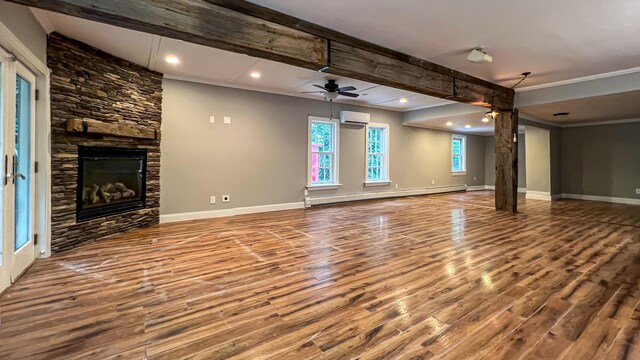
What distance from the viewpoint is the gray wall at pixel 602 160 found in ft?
26.3

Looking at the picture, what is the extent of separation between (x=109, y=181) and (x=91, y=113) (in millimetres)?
1008

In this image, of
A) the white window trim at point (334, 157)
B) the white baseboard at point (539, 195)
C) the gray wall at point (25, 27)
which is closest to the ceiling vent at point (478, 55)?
the white window trim at point (334, 157)

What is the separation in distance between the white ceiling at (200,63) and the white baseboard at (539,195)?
4879 millimetres

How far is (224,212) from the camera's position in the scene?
229 inches

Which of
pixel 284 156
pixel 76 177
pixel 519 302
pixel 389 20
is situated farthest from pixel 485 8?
pixel 76 177

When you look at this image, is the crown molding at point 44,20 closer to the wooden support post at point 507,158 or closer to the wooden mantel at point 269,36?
the wooden mantel at point 269,36

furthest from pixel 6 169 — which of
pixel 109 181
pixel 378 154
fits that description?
pixel 378 154

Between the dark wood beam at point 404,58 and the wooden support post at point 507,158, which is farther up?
the dark wood beam at point 404,58

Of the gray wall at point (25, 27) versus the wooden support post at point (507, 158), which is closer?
the gray wall at point (25, 27)

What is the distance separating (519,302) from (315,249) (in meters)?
2.08

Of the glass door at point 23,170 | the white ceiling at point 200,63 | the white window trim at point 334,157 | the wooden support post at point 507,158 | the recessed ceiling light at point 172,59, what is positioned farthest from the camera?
the white window trim at point 334,157

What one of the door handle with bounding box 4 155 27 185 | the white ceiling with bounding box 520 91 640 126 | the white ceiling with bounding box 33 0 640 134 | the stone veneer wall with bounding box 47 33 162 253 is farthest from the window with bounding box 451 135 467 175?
the door handle with bounding box 4 155 27 185

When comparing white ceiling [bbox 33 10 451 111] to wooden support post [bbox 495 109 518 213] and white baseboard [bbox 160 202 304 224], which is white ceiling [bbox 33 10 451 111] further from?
white baseboard [bbox 160 202 304 224]

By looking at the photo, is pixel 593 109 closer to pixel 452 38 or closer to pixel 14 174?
pixel 452 38
